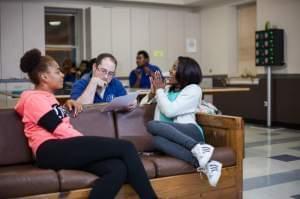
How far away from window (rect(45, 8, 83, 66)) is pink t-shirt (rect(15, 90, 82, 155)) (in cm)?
606

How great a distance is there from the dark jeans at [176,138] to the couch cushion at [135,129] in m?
0.16

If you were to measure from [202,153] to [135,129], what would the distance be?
0.66 m

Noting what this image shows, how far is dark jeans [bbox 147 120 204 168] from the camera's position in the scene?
274cm

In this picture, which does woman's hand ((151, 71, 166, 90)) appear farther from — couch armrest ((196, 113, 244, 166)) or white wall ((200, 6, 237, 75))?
white wall ((200, 6, 237, 75))

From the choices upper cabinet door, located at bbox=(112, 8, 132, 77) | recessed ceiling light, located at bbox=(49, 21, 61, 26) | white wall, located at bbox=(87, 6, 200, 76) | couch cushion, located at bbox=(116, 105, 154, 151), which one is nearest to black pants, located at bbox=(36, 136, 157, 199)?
couch cushion, located at bbox=(116, 105, 154, 151)

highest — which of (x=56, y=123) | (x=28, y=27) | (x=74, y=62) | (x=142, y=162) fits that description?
(x=28, y=27)

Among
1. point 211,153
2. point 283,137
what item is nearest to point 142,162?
point 211,153

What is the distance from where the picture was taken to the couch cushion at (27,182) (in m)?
2.17

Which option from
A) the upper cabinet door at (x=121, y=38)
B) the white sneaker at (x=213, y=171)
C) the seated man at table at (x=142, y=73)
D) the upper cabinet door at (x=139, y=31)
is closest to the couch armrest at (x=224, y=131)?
the white sneaker at (x=213, y=171)

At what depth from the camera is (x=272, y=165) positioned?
4.39 metres

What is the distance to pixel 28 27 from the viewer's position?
7805 mm

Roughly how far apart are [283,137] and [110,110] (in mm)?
4039

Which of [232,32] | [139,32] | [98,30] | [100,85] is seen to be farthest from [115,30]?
[100,85]

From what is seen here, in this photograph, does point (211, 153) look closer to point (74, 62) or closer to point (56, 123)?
point (56, 123)
